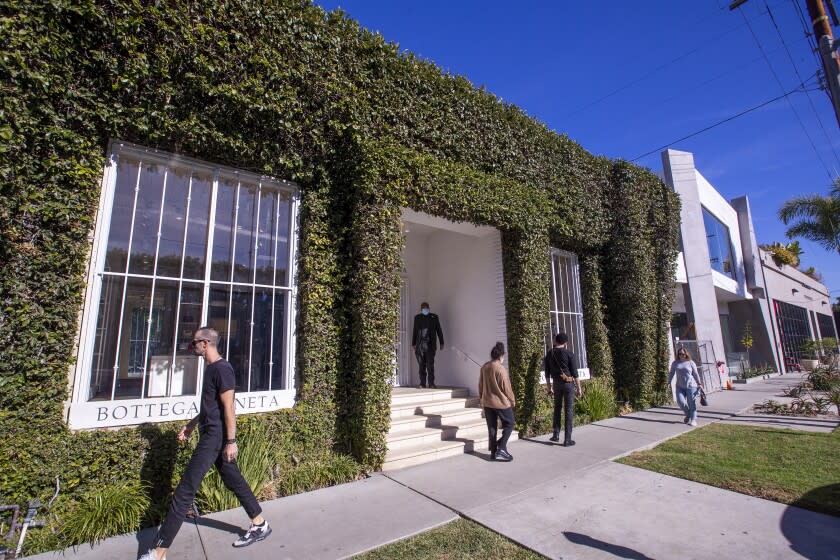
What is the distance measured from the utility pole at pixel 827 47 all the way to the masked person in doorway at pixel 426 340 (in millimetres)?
7244

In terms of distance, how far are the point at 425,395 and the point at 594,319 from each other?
4947 millimetres

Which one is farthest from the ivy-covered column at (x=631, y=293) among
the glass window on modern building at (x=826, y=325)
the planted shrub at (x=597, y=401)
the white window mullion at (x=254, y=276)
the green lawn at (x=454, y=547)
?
the glass window on modern building at (x=826, y=325)

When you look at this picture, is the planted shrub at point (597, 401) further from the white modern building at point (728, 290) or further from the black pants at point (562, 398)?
the white modern building at point (728, 290)

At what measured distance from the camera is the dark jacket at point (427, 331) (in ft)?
28.6

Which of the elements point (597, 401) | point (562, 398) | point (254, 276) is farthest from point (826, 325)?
A: point (254, 276)

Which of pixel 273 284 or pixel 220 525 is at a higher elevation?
pixel 273 284

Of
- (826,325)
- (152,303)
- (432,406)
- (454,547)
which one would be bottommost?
(454,547)

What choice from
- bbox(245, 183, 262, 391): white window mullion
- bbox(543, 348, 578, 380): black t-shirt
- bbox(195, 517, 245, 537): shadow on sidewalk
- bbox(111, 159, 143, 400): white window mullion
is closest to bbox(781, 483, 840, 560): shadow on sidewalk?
bbox(543, 348, 578, 380): black t-shirt

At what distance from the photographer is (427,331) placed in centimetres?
883

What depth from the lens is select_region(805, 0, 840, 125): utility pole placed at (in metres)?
6.39

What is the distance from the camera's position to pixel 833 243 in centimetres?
2009

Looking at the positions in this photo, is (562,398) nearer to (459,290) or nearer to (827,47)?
(459,290)

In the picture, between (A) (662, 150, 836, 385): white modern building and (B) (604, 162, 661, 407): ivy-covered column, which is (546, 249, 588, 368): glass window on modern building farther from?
(A) (662, 150, 836, 385): white modern building

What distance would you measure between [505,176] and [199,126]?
5.44 m
